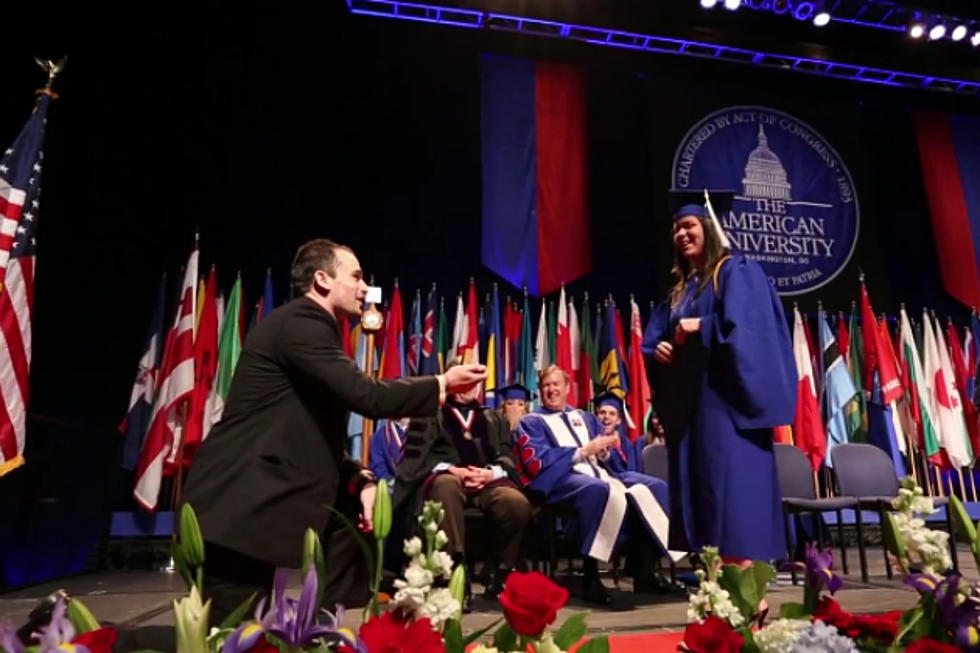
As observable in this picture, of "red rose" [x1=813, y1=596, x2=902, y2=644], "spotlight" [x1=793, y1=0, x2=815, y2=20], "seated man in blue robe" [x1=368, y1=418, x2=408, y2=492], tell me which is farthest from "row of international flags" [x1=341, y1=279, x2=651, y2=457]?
"red rose" [x1=813, y1=596, x2=902, y2=644]

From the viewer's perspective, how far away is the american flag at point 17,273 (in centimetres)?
395

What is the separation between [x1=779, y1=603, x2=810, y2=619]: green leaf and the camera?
2.78 ft

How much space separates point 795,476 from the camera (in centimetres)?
556

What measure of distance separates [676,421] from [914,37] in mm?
7666

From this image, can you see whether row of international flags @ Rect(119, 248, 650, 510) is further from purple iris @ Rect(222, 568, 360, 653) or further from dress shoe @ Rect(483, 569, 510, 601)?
purple iris @ Rect(222, 568, 360, 653)

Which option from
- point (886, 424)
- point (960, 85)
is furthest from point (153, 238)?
point (960, 85)

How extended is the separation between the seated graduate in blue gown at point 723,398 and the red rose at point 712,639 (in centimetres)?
166

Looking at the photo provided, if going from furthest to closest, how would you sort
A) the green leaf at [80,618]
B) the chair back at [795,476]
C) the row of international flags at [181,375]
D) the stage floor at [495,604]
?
the row of international flags at [181,375] → the chair back at [795,476] → the stage floor at [495,604] → the green leaf at [80,618]

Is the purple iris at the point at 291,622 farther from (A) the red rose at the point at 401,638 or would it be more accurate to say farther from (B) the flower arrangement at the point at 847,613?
(B) the flower arrangement at the point at 847,613

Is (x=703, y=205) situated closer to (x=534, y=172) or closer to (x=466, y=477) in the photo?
(x=466, y=477)

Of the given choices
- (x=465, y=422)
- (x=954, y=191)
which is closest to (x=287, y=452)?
(x=465, y=422)

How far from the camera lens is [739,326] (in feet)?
7.87

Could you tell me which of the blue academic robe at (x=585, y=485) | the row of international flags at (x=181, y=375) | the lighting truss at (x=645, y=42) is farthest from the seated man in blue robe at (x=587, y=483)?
the lighting truss at (x=645, y=42)

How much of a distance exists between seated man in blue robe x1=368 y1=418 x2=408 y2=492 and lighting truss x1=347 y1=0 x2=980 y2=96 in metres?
4.49
